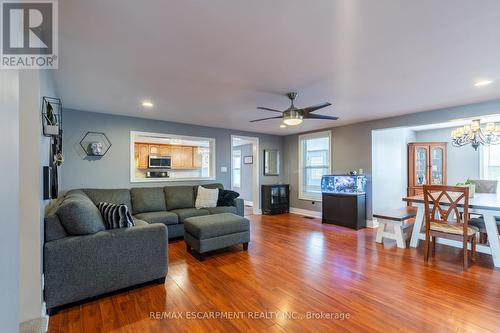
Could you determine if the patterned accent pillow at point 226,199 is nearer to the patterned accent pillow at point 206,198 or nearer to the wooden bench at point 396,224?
the patterned accent pillow at point 206,198

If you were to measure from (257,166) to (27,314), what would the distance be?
17.7ft

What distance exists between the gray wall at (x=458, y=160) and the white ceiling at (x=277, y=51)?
10.5ft

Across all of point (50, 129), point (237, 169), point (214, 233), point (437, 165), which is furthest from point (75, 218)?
point (437, 165)

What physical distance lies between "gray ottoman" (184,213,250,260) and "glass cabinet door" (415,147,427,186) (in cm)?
540

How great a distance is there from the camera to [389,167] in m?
5.75

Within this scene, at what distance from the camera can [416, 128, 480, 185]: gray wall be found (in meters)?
5.94

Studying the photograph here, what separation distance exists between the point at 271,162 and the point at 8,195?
6.33 meters

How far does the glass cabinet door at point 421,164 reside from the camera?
6379mm

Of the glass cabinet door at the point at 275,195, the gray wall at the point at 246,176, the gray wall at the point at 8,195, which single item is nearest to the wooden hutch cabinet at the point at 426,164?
the glass cabinet door at the point at 275,195

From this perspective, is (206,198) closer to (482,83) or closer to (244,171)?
(244,171)

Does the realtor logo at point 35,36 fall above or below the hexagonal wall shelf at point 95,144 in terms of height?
above

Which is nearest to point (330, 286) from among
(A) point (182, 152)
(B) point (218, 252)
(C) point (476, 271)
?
(B) point (218, 252)

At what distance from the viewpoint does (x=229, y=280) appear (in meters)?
2.67

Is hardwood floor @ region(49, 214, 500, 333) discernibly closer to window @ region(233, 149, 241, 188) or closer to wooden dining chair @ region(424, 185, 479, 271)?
wooden dining chair @ region(424, 185, 479, 271)
